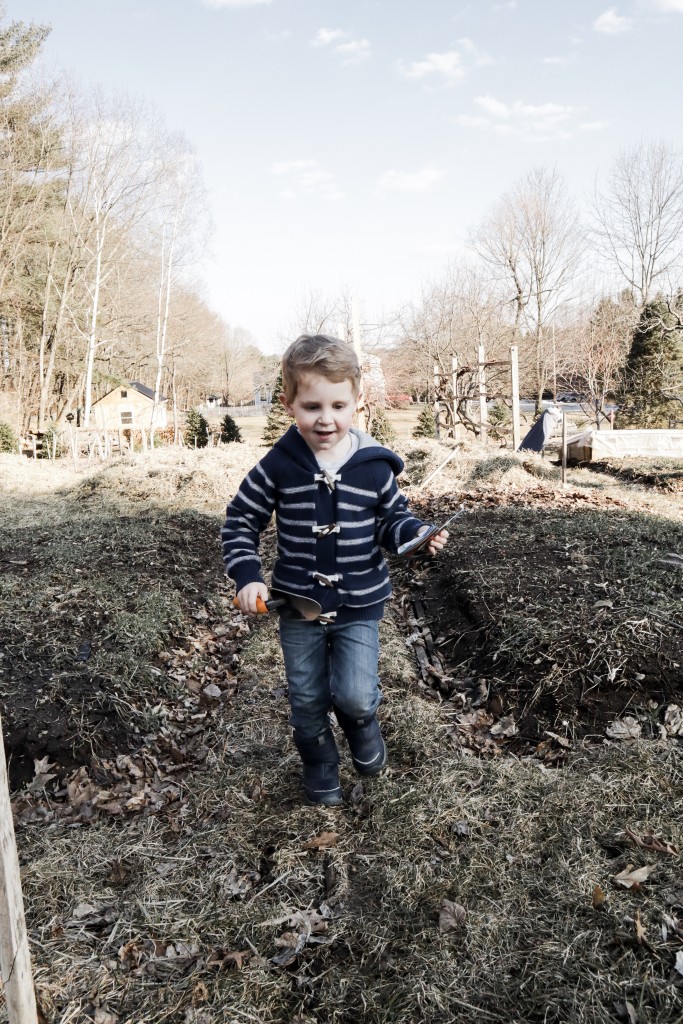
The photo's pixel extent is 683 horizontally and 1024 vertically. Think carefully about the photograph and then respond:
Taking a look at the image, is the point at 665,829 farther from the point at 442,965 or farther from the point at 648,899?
the point at 442,965

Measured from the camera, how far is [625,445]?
1570cm

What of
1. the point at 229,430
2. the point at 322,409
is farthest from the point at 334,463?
the point at 229,430

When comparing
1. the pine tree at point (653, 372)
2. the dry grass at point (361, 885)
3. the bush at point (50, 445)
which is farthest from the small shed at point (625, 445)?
the bush at point (50, 445)

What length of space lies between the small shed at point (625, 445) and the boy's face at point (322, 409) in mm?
13974

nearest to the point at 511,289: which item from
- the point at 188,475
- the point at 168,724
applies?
the point at 188,475

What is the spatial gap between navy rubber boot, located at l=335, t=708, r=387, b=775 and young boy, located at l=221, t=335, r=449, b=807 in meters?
0.02

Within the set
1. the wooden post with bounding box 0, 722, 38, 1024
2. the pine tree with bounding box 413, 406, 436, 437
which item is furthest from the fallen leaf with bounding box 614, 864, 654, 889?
the pine tree with bounding box 413, 406, 436, 437

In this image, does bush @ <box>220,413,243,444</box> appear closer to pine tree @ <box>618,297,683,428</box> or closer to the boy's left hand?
pine tree @ <box>618,297,683,428</box>

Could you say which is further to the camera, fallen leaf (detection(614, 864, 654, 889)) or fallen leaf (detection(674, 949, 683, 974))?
fallen leaf (detection(614, 864, 654, 889))

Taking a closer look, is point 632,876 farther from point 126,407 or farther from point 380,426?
point 126,407

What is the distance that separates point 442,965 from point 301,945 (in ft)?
1.49

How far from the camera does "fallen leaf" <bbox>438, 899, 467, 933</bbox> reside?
7.07 ft

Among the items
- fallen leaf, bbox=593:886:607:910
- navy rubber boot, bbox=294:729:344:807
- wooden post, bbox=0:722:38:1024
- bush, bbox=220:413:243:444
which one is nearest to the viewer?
wooden post, bbox=0:722:38:1024

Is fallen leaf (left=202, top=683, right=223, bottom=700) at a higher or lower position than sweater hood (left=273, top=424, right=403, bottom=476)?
lower
